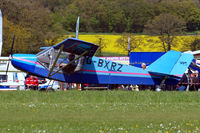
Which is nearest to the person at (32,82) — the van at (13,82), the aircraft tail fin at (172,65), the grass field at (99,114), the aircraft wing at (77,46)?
the van at (13,82)

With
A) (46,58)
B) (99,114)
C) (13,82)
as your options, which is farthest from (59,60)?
(13,82)

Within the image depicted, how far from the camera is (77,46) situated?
18.5 m

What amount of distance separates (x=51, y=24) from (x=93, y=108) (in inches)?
2562

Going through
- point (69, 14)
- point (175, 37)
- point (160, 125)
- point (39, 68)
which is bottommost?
point (160, 125)

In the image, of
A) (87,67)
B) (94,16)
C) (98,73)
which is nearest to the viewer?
(87,67)

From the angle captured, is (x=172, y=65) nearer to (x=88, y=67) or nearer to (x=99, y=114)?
(x=88, y=67)

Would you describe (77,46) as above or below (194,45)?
below

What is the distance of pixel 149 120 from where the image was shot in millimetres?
10320

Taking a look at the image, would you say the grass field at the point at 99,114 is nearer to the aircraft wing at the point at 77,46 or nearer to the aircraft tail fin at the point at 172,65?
the aircraft wing at the point at 77,46

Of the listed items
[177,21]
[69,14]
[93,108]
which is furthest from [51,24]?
[93,108]

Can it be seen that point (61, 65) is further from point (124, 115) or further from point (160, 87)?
point (124, 115)

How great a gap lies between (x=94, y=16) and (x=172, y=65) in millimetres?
68311

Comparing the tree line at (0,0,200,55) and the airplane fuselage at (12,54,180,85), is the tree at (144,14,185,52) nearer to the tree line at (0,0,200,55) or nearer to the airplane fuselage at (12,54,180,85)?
the tree line at (0,0,200,55)

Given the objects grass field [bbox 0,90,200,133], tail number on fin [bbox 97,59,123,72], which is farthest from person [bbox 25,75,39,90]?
grass field [bbox 0,90,200,133]
